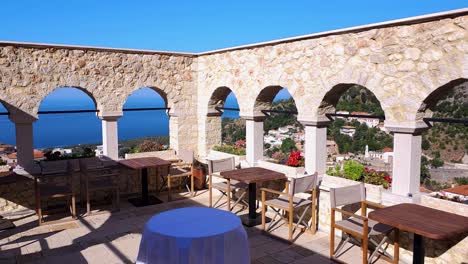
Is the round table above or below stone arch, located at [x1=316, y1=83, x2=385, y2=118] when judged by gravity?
below

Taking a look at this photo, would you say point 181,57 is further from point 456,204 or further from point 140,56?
point 456,204

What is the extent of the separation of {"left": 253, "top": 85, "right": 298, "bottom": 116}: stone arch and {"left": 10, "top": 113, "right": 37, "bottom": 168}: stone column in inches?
159

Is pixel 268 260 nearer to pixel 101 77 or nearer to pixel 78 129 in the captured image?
pixel 101 77

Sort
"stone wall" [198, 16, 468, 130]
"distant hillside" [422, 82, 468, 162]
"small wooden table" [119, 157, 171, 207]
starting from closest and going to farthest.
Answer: "stone wall" [198, 16, 468, 130] < "small wooden table" [119, 157, 171, 207] < "distant hillside" [422, 82, 468, 162]

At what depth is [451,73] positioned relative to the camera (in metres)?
4.33

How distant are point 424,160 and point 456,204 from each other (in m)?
18.4

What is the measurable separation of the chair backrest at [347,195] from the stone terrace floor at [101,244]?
0.72 m

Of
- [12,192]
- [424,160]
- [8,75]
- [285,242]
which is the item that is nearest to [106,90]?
[8,75]

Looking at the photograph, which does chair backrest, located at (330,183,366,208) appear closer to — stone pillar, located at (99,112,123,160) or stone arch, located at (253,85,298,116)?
stone arch, located at (253,85,298,116)

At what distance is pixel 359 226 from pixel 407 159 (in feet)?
3.54

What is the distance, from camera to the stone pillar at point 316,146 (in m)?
6.18

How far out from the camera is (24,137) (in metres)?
6.88

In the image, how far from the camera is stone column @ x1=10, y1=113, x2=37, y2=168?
22.3 ft

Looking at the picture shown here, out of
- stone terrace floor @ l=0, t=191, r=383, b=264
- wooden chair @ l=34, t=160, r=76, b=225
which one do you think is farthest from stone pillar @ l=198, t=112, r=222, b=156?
wooden chair @ l=34, t=160, r=76, b=225
